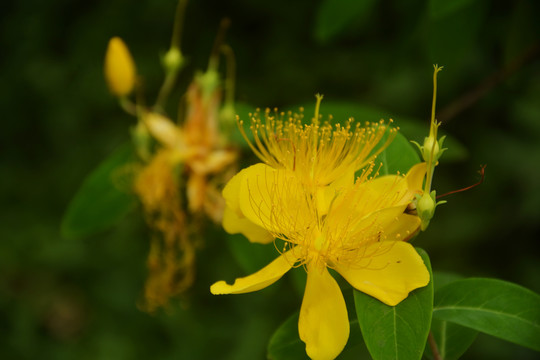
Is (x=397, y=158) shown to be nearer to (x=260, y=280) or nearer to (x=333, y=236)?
(x=333, y=236)

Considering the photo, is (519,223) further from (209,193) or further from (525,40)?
(209,193)

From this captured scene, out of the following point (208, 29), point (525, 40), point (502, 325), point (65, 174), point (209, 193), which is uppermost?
point (208, 29)

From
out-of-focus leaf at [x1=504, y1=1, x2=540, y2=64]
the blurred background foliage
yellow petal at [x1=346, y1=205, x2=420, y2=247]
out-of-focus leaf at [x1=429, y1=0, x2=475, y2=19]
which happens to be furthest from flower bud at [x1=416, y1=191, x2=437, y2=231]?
the blurred background foliage

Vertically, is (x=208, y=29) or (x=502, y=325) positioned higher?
(x=208, y=29)

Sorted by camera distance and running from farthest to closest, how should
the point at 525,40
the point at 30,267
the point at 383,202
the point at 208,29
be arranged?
the point at 30,267 < the point at 208,29 < the point at 525,40 < the point at 383,202

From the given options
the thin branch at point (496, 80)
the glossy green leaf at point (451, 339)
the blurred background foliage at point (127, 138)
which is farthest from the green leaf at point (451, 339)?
the blurred background foliage at point (127, 138)

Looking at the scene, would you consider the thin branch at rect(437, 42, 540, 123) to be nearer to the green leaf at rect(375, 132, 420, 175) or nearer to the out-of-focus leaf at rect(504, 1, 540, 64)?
the out-of-focus leaf at rect(504, 1, 540, 64)

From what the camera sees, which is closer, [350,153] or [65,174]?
[350,153]

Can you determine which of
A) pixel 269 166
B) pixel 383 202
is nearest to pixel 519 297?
pixel 383 202
